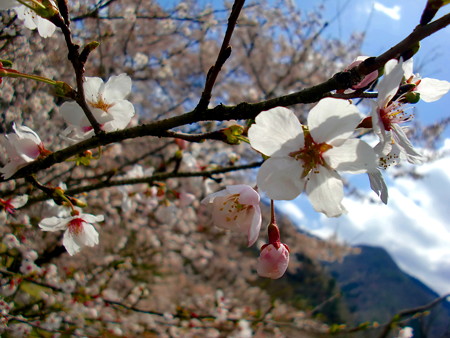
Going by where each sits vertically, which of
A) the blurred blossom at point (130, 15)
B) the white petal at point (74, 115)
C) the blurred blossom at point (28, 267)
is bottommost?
the white petal at point (74, 115)

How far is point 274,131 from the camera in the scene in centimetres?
76

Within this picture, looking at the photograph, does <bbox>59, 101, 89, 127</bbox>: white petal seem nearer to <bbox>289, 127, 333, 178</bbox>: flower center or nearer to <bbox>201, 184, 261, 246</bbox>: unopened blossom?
<bbox>201, 184, 261, 246</bbox>: unopened blossom

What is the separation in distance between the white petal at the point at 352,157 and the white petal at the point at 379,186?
0.34 ft

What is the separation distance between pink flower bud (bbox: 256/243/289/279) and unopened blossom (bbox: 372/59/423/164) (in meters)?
0.39

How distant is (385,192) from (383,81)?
0.30m

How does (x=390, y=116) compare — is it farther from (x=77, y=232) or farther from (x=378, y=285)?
(x=378, y=285)

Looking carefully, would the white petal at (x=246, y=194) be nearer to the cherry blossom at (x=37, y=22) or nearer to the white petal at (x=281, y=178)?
the white petal at (x=281, y=178)

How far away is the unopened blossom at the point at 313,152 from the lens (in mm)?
736

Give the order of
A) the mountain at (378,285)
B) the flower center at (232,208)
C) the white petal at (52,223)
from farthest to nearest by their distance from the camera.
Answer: the mountain at (378,285) → the white petal at (52,223) → the flower center at (232,208)

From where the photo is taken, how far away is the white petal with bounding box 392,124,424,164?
86 centimetres

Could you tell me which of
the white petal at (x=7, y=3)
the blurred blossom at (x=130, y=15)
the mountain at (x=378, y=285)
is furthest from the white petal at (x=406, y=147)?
the mountain at (x=378, y=285)

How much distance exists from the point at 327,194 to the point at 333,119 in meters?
0.19

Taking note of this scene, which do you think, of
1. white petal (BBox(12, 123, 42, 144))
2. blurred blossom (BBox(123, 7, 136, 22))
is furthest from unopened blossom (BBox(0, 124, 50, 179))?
blurred blossom (BBox(123, 7, 136, 22))

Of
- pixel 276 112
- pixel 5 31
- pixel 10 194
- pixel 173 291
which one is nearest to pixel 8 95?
pixel 5 31
